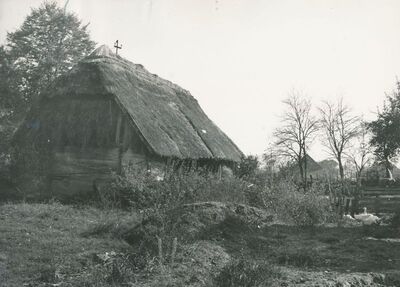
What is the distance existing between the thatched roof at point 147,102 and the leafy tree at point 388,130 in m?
10.1

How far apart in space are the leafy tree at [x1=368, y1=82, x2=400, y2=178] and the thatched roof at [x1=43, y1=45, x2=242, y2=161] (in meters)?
10.1

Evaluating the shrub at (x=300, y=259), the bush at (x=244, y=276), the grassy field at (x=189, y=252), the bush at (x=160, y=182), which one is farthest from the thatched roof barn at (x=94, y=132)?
the bush at (x=244, y=276)

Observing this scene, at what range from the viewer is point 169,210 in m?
8.00

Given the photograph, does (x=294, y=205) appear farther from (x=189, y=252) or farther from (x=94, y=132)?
(x=94, y=132)

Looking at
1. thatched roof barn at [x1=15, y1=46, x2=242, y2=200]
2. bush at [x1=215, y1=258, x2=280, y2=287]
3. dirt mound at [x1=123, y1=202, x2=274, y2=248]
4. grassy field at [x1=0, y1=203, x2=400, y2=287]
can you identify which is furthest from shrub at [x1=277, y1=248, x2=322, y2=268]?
thatched roof barn at [x1=15, y1=46, x2=242, y2=200]

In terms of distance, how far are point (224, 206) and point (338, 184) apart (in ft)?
31.5

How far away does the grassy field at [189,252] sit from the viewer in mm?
6129

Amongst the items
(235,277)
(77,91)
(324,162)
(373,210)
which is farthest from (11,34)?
(324,162)

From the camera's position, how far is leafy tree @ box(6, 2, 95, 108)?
1107 inches

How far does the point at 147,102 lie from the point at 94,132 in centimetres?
326

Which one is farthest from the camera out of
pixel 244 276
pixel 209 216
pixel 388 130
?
pixel 388 130

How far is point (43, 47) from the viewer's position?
30.1 m

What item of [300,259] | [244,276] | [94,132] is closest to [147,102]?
[94,132]

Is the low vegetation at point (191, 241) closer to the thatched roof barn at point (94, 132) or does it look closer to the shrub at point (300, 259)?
the shrub at point (300, 259)
